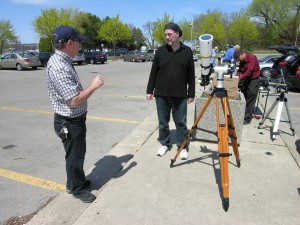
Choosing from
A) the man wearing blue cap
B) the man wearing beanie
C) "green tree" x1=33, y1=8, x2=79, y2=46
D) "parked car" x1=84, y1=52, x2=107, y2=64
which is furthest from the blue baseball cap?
"green tree" x1=33, y1=8, x2=79, y2=46

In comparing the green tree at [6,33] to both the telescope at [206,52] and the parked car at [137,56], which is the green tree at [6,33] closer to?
the parked car at [137,56]

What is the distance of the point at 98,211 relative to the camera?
279cm

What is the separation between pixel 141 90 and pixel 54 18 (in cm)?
3204

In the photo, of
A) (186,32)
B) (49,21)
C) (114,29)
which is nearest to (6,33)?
(49,21)

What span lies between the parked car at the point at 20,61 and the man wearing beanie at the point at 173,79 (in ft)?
65.3

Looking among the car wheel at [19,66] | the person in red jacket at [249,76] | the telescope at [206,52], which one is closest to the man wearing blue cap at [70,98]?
the telescope at [206,52]

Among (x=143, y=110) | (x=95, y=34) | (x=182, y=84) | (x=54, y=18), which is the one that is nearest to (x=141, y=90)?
(x=143, y=110)

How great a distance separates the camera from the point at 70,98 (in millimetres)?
2498

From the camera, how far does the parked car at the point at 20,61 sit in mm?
21156

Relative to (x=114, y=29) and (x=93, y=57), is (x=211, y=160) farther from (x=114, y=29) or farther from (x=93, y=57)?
(x=114, y=29)

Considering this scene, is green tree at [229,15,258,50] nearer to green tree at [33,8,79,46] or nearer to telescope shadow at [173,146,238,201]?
green tree at [33,8,79,46]

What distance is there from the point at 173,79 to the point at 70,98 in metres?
1.78

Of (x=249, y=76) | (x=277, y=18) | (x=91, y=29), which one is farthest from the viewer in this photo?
(x=91, y=29)

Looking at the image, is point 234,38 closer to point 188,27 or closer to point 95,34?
point 188,27
